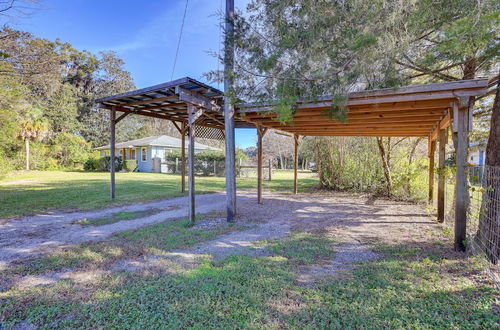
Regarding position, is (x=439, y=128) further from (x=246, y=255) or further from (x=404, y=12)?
(x=246, y=255)

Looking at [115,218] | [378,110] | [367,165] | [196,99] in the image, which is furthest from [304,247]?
[367,165]

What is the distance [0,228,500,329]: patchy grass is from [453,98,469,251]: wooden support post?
0.47 metres

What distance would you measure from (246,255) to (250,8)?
13.2 ft

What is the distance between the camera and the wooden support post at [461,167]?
3.32 metres

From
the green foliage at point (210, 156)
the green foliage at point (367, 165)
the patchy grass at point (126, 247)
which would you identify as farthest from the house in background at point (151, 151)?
the patchy grass at point (126, 247)

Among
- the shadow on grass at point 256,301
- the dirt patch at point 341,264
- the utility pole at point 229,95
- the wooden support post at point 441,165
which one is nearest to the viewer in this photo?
the shadow on grass at point 256,301

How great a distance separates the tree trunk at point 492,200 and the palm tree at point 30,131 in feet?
77.9

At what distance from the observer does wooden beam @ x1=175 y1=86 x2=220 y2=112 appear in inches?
183

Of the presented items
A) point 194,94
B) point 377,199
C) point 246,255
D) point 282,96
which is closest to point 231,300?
point 246,255

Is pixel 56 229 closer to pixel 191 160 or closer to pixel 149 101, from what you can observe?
pixel 191 160

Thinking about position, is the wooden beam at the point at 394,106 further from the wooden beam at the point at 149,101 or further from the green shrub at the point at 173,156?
the green shrub at the point at 173,156

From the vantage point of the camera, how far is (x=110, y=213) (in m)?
5.79

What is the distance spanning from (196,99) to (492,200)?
16.6 feet

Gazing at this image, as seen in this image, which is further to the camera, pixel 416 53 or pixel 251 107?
pixel 251 107
